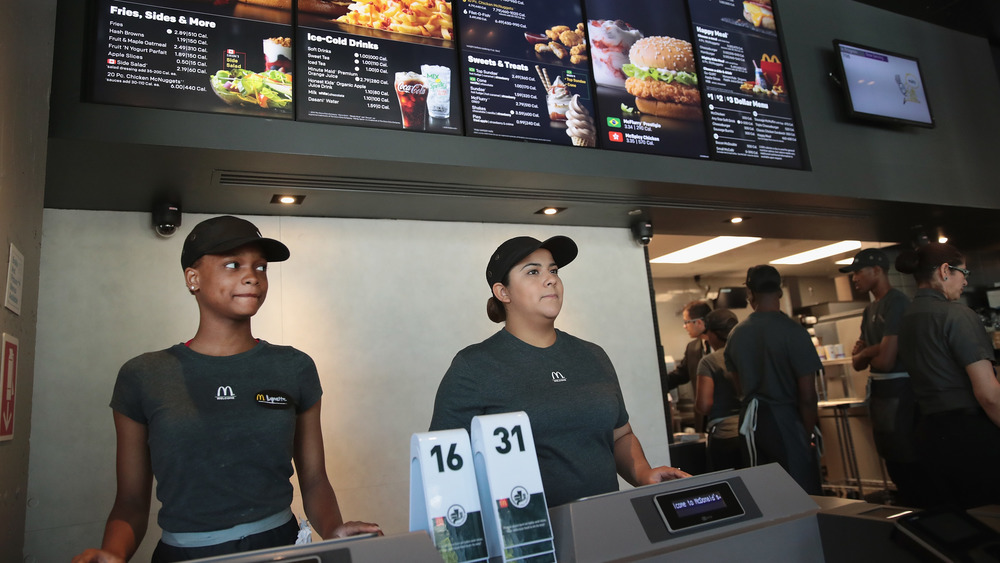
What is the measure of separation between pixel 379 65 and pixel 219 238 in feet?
4.75

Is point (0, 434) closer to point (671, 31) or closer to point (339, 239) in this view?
point (339, 239)

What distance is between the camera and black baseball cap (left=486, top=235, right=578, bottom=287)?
1.79 metres

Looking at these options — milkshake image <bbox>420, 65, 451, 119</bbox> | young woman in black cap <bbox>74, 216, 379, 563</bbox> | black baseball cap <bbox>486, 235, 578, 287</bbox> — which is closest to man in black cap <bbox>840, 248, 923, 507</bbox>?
milkshake image <bbox>420, 65, 451, 119</bbox>

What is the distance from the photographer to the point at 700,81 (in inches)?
137

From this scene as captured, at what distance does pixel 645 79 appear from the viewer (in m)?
3.32

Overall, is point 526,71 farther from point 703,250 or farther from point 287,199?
point 703,250

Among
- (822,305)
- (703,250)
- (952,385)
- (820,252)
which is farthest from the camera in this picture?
(822,305)

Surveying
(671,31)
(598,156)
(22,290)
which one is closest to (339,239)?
(598,156)

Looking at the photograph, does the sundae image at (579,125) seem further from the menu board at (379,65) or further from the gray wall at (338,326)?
the gray wall at (338,326)

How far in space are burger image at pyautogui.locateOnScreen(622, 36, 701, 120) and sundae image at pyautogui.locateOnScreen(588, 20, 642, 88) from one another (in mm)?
34

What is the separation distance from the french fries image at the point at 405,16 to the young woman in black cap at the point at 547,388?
4.60 feet

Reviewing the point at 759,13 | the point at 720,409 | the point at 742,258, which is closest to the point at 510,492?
the point at 720,409

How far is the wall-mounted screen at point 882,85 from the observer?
388 centimetres

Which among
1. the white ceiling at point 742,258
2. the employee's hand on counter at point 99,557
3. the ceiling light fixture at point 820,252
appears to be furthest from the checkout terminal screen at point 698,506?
the ceiling light fixture at point 820,252
